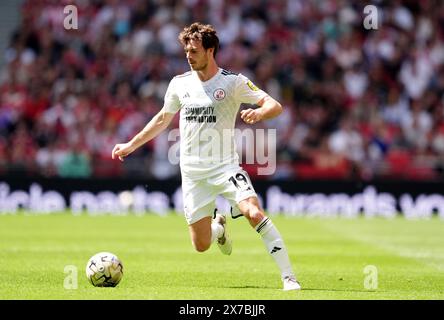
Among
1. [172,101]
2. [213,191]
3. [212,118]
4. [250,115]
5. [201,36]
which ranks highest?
[201,36]

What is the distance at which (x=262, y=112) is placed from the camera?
9.92 m

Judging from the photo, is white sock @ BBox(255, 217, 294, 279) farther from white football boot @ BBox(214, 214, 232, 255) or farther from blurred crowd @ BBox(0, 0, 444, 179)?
blurred crowd @ BBox(0, 0, 444, 179)

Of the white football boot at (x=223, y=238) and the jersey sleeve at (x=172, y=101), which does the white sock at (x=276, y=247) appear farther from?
the jersey sleeve at (x=172, y=101)

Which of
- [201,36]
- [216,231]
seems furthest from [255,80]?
[201,36]

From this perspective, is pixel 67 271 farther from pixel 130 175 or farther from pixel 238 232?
pixel 130 175

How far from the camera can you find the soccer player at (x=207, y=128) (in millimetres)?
10281

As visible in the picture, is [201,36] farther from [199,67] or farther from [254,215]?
[254,215]

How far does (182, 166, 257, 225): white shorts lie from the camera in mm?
10250

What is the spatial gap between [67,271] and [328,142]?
47.8 ft

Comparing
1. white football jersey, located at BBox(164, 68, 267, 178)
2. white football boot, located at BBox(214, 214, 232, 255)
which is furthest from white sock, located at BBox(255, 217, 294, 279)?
white football boot, located at BBox(214, 214, 232, 255)

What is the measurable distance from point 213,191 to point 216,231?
89 centimetres

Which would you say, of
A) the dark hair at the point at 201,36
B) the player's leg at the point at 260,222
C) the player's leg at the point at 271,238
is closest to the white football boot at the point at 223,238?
the player's leg at the point at 260,222

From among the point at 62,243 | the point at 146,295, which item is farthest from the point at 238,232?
the point at 146,295

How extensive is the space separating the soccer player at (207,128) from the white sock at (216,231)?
376 mm
